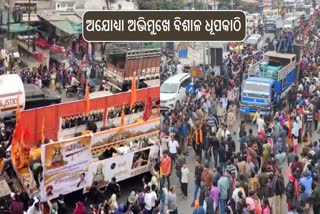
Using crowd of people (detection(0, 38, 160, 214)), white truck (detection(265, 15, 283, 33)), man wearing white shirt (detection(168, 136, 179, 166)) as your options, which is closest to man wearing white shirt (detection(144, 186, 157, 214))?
crowd of people (detection(0, 38, 160, 214))

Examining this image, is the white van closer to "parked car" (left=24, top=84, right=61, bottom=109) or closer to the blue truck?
the blue truck

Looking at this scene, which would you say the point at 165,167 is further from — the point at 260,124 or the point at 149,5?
the point at 149,5

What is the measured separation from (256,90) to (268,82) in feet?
2.28

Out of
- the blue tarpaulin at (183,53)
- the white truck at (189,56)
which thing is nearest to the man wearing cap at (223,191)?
the white truck at (189,56)

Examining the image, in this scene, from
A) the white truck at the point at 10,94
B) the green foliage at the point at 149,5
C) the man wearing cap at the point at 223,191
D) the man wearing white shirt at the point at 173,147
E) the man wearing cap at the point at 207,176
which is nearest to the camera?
the green foliage at the point at 149,5

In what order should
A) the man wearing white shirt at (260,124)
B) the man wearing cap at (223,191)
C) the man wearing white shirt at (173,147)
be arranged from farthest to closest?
the man wearing white shirt at (260,124) < the man wearing white shirt at (173,147) < the man wearing cap at (223,191)

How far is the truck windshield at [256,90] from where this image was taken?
302 inches

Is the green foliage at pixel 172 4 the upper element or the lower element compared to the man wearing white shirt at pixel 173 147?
upper

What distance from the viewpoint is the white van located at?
626 cm

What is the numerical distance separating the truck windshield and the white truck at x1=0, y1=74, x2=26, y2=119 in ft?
12.1

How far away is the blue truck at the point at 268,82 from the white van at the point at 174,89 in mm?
927

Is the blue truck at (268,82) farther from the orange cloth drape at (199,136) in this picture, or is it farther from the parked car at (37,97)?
the parked car at (37,97)

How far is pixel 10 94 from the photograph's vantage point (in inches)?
337

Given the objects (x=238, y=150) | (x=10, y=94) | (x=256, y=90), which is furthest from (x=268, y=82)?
(x=10, y=94)
